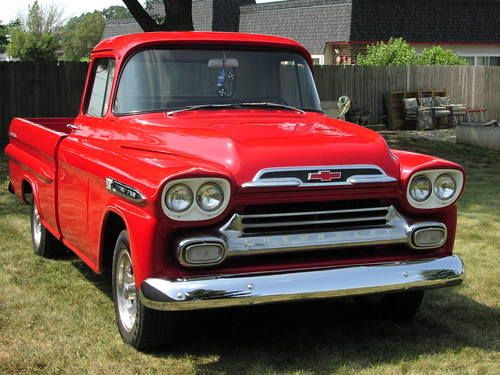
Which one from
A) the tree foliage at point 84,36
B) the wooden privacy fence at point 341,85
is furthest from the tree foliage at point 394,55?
the tree foliage at point 84,36

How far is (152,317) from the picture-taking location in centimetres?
449

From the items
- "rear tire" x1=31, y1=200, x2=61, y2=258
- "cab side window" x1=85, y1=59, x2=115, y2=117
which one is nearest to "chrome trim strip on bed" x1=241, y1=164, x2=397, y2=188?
"cab side window" x1=85, y1=59, x2=115, y2=117

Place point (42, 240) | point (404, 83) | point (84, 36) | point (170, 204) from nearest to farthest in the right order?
point (170, 204) → point (42, 240) → point (404, 83) → point (84, 36)

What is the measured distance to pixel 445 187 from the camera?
4758 millimetres

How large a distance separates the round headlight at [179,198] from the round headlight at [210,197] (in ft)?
0.16

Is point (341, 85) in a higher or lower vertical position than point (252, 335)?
higher

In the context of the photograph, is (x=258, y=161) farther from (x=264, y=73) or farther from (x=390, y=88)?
(x=390, y=88)

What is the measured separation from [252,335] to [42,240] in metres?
2.81

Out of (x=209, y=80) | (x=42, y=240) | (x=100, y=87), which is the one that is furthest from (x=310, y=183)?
(x=42, y=240)

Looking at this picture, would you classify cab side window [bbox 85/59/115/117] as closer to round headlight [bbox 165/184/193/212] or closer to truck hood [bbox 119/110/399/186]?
truck hood [bbox 119/110/399/186]

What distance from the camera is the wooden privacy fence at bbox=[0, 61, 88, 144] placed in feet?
49.5

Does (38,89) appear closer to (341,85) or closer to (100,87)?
(341,85)

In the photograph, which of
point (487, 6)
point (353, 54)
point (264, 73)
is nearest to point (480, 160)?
point (264, 73)

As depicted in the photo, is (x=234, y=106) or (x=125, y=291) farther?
(x=234, y=106)
